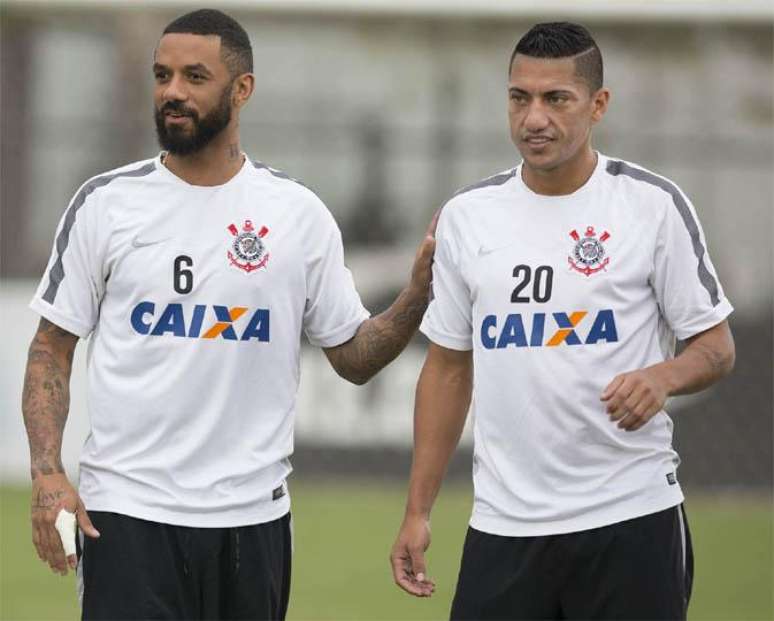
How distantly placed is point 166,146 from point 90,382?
0.71m

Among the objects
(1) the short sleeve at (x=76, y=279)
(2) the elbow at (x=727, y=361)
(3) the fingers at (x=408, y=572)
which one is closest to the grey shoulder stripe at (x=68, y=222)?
(1) the short sleeve at (x=76, y=279)

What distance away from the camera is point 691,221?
5.01 meters

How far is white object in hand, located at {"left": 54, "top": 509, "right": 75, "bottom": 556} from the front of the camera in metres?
4.79

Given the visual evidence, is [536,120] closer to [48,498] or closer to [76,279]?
[76,279]

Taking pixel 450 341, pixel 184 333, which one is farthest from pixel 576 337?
pixel 184 333

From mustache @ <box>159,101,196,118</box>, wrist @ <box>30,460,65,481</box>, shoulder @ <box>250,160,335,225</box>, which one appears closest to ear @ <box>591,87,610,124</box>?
shoulder @ <box>250,160,335,225</box>

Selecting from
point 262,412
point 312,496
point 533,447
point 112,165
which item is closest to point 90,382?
point 262,412

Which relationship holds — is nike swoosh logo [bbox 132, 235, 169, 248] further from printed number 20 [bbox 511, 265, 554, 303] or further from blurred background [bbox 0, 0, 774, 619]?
blurred background [bbox 0, 0, 774, 619]

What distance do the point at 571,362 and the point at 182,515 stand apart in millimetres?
1158

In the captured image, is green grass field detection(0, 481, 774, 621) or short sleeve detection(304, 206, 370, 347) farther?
green grass field detection(0, 481, 774, 621)

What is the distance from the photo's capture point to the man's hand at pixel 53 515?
4.82m

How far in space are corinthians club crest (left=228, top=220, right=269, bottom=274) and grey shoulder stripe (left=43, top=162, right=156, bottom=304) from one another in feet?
1.13

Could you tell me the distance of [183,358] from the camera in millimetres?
5008

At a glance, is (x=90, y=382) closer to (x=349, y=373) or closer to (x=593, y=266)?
(x=349, y=373)
